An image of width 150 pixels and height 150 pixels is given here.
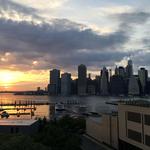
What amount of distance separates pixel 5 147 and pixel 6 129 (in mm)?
42882

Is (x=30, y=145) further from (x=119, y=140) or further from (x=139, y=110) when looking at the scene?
(x=119, y=140)

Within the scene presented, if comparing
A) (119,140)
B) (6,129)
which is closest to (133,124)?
(119,140)

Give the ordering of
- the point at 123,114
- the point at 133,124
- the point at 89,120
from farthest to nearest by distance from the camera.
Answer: the point at 89,120 → the point at 123,114 → the point at 133,124

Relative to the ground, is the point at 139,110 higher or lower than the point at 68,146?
higher

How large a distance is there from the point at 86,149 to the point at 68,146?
1870 centimetres

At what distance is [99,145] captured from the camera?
236 ft

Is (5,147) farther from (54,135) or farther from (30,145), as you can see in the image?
(54,135)

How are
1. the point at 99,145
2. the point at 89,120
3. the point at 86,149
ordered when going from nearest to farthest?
the point at 86,149
the point at 99,145
the point at 89,120

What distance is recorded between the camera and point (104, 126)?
73438 mm

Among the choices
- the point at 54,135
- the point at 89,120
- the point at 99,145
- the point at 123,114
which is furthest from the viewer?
Answer: the point at 89,120

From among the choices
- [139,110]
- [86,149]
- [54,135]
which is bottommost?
[86,149]

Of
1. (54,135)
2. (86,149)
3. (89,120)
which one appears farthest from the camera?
(89,120)

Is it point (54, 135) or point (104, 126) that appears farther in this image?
point (104, 126)

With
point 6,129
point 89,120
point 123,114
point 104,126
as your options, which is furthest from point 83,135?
point 123,114
